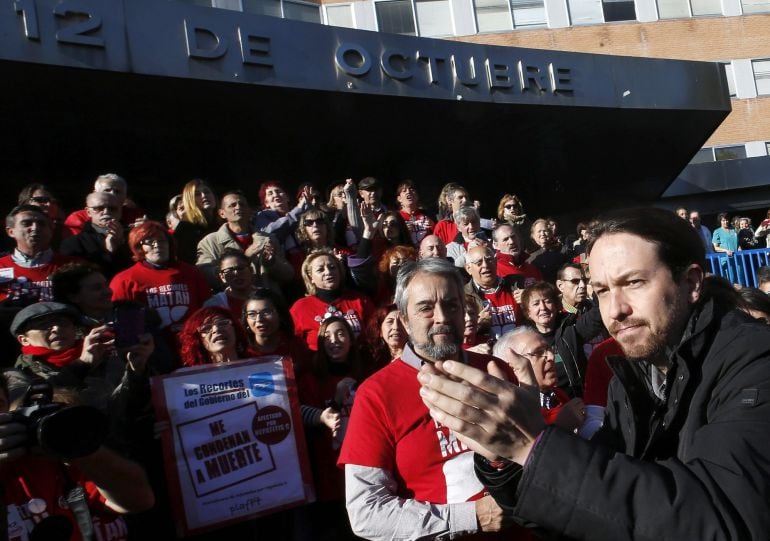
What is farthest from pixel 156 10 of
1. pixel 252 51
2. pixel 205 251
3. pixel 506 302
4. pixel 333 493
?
pixel 333 493

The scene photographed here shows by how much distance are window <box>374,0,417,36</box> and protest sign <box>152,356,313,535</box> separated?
1918 centimetres

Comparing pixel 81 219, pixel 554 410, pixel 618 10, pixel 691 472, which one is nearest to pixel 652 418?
pixel 691 472

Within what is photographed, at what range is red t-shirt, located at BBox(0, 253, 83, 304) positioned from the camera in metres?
4.87

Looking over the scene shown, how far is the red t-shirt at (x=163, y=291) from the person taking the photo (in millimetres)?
5148

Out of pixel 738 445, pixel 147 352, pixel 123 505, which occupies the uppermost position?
pixel 147 352

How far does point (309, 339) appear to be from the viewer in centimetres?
538

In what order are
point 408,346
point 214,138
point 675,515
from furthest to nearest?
point 214,138 < point 408,346 < point 675,515

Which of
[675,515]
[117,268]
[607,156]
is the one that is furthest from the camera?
[607,156]

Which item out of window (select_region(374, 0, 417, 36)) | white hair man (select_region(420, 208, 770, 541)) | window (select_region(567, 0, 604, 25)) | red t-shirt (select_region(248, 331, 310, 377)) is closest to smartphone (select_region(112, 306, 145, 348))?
red t-shirt (select_region(248, 331, 310, 377))

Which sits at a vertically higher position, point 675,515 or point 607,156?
point 607,156

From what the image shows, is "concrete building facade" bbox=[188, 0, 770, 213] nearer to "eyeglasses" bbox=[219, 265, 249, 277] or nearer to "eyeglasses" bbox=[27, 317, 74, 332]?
"eyeglasses" bbox=[219, 265, 249, 277]

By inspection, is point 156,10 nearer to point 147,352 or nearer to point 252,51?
point 252,51

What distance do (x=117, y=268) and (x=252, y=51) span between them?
4.10m

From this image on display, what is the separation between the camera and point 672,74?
1244 centimetres
